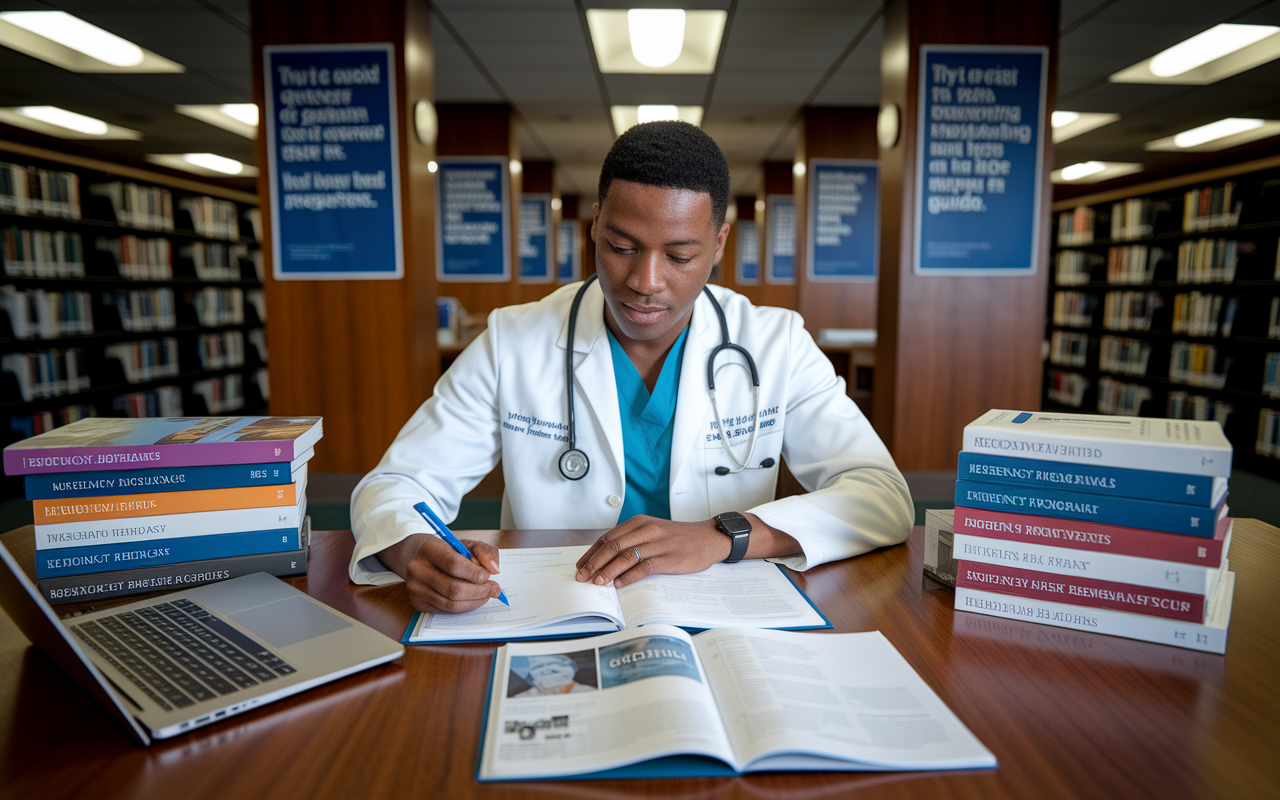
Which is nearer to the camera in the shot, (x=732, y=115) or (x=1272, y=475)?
(x=1272, y=475)

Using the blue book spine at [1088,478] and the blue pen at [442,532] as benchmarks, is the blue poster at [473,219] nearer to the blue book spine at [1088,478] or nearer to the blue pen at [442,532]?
the blue pen at [442,532]

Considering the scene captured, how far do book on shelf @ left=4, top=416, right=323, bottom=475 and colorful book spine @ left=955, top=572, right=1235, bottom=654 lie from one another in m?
0.98

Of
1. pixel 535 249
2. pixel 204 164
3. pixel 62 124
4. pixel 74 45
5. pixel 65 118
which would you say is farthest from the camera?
pixel 535 249

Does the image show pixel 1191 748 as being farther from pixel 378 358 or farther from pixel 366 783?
pixel 378 358

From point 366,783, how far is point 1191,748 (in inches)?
28.8

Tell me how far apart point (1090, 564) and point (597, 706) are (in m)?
0.63

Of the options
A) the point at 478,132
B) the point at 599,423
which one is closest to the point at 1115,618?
the point at 599,423

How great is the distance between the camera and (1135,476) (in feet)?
2.81

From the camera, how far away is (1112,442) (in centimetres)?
86

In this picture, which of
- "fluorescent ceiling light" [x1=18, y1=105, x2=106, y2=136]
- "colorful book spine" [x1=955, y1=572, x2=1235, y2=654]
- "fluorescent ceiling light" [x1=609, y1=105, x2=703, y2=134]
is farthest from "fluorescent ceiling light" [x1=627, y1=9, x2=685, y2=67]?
"colorful book spine" [x1=955, y1=572, x2=1235, y2=654]

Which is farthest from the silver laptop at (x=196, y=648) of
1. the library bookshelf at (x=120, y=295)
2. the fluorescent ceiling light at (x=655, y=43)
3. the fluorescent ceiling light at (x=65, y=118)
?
the fluorescent ceiling light at (x=65, y=118)

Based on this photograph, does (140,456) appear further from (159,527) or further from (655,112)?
(655,112)

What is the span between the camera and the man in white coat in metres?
1.31

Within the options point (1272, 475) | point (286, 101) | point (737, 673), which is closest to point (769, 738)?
point (737, 673)
